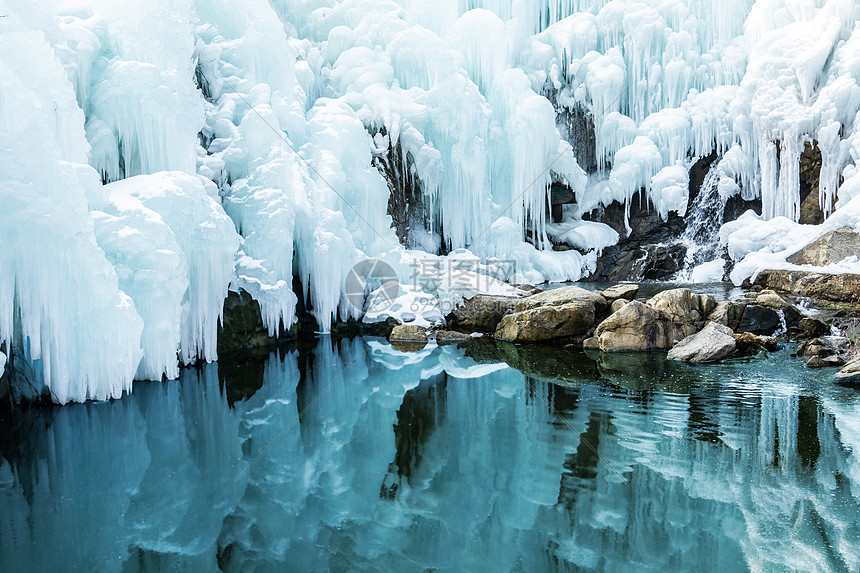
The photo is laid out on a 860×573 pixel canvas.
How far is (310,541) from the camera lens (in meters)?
3.47

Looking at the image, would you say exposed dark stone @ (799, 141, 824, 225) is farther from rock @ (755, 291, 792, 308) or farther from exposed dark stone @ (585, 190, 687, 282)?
rock @ (755, 291, 792, 308)

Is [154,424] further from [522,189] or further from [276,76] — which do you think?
[522,189]

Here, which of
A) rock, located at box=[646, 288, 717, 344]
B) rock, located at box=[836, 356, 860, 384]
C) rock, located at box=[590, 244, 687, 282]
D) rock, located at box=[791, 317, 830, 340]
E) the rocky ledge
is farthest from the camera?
rock, located at box=[590, 244, 687, 282]

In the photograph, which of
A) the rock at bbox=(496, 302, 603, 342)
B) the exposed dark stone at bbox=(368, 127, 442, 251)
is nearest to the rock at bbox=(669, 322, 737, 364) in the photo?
the rock at bbox=(496, 302, 603, 342)

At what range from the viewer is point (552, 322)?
1018 cm

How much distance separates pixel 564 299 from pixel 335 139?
5771 mm

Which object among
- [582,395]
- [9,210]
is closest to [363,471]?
[582,395]

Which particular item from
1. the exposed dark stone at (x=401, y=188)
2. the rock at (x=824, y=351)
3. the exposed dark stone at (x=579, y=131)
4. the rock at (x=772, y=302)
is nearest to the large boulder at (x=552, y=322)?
the rock at (x=772, y=302)

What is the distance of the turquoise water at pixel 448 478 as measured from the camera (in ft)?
10.9

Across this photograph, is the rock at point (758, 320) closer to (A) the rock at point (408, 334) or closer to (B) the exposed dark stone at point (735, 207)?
(A) the rock at point (408, 334)

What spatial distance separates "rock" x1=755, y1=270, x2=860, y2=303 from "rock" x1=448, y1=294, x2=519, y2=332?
587cm

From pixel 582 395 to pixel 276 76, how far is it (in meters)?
8.89

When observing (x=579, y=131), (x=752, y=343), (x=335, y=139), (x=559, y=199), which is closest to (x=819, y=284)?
(x=752, y=343)

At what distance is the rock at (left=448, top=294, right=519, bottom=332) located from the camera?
11.3 m
